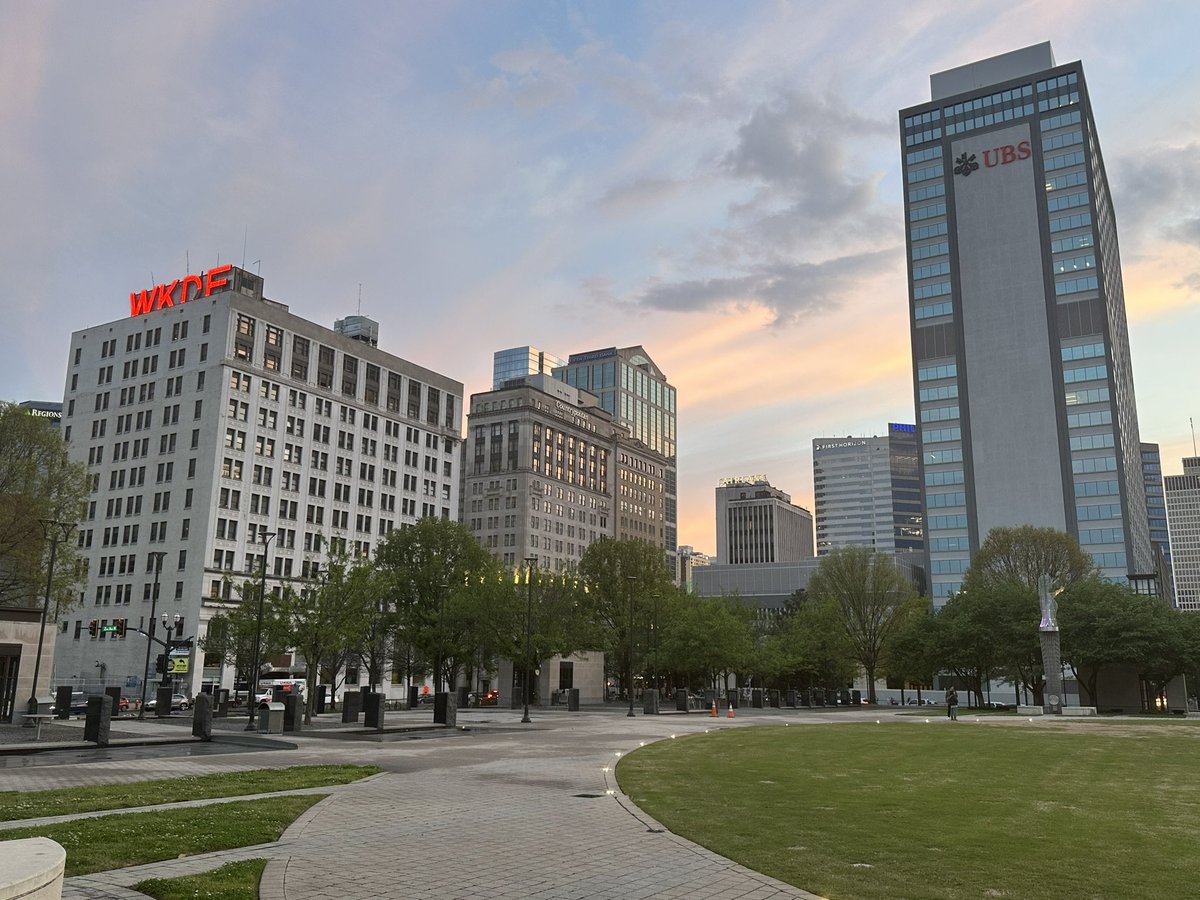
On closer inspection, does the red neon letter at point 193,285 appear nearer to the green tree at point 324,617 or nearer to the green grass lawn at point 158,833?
the green tree at point 324,617

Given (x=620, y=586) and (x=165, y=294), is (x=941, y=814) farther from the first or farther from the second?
(x=165, y=294)

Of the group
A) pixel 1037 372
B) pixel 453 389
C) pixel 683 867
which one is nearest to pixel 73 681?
pixel 453 389

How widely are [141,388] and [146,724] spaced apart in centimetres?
7527

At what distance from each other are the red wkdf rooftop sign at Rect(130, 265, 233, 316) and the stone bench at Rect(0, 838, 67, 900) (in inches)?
4422

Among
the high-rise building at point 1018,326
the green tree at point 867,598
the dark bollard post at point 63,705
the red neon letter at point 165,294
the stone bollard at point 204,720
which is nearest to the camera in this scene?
the stone bollard at point 204,720

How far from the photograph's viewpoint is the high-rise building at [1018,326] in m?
138

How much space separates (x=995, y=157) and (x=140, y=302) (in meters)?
138

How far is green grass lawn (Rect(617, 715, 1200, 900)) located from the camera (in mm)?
10430

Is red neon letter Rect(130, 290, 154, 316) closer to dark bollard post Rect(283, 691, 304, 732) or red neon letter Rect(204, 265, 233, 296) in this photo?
red neon letter Rect(204, 265, 233, 296)

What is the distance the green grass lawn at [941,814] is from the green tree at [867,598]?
60.2 meters

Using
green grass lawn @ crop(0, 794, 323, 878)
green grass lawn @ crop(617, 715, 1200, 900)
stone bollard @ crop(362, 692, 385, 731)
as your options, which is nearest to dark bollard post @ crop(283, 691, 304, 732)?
stone bollard @ crop(362, 692, 385, 731)

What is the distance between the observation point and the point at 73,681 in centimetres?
9825

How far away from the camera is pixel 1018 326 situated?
146000 millimetres

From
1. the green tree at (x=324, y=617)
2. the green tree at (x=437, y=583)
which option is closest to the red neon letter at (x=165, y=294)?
the green tree at (x=437, y=583)
